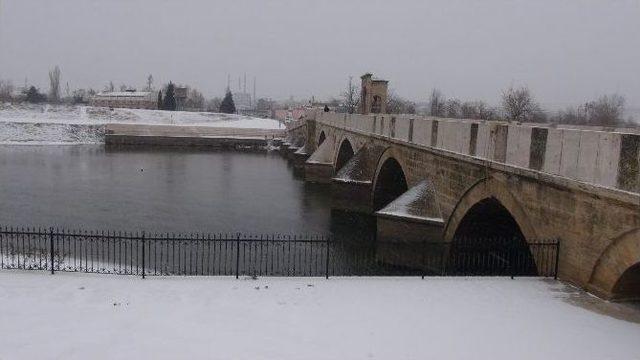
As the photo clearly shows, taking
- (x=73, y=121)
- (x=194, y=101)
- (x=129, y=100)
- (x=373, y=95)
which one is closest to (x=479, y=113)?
(x=373, y=95)

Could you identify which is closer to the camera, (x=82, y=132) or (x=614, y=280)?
(x=614, y=280)

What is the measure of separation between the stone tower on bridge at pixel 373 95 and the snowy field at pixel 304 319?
24.6 metres

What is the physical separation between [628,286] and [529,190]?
2.65 meters

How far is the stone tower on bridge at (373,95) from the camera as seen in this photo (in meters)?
34.9

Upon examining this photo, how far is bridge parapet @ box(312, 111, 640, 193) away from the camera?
28.5 feet

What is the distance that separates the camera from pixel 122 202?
87.7 ft

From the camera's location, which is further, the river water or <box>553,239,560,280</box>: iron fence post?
the river water

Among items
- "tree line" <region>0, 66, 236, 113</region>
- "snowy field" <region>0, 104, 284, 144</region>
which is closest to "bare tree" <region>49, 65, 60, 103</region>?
"tree line" <region>0, 66, 236, 113</region>

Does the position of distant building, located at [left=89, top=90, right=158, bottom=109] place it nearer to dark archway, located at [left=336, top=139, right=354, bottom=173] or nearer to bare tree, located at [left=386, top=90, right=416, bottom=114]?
bare tree, located at [left=386, top=90, right=416, bottom=114]

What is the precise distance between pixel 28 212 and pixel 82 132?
5015 centimetres

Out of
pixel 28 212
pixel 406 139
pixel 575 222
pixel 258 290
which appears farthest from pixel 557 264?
→ pixel 28 212

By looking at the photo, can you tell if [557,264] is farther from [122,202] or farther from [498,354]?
[122,202]

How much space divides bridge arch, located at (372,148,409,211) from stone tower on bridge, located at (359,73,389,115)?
9619mm

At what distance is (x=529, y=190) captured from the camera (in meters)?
11.4
